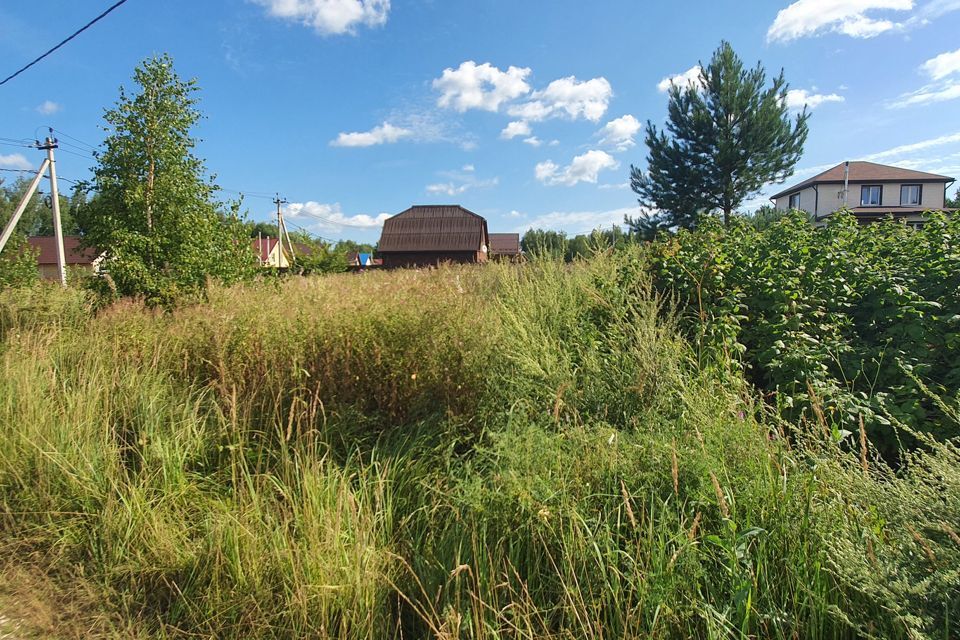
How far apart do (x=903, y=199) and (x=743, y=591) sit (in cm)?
5134

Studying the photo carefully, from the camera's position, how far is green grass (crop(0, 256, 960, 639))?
61.3 inches

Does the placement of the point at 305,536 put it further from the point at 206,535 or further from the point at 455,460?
the point at 455,460

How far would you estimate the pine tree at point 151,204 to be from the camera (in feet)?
18.6

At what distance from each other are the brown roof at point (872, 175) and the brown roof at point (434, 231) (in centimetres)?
2809

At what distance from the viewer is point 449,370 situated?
119 inches

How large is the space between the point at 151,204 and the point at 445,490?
5.86 meters

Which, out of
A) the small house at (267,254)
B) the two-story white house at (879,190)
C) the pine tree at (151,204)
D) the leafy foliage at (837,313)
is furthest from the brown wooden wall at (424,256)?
the leafy foliage at (837,313)

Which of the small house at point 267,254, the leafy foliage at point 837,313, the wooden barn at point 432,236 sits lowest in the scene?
the leafy foliage at point 837,313

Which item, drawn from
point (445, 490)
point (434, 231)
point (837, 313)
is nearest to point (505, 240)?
point (434, 231)

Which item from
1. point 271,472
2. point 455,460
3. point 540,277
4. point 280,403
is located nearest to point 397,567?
point 455,460

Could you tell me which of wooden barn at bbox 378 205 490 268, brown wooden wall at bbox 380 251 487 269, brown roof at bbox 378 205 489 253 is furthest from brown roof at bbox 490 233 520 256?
brown wooden wall at bbox 380 251 487 269

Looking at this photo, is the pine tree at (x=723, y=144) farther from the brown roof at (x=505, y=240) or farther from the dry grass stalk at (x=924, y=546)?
the brown roof at (x=505, y=240)

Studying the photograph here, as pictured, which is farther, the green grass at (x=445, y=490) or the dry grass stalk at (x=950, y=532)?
the green grass at (x=445, y=490)

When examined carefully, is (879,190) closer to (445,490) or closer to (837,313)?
(837,313)
